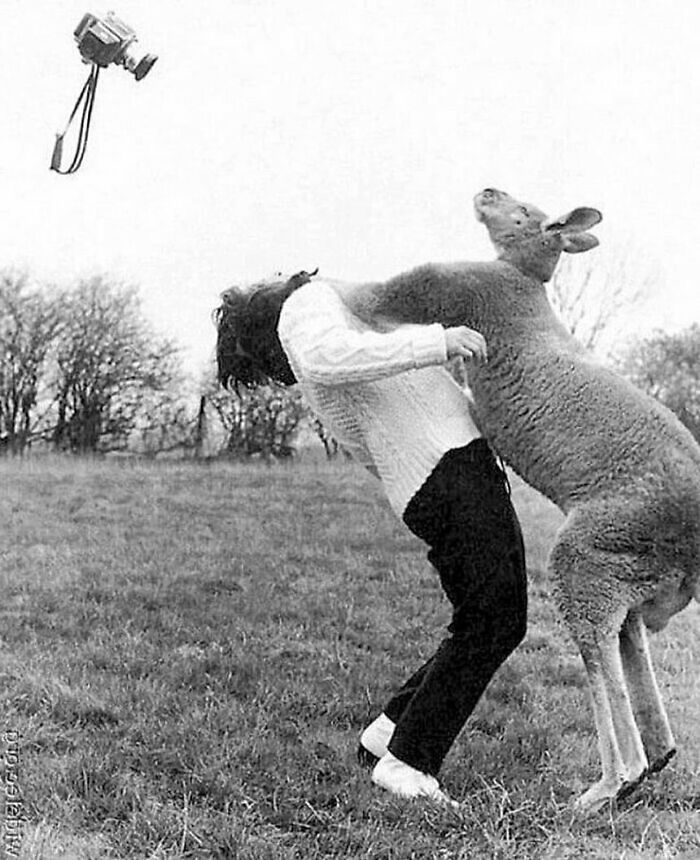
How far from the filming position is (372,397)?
2002mm

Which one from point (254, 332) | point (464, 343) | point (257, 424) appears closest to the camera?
point (464, 343)

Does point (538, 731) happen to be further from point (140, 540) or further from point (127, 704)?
point (140, 540)

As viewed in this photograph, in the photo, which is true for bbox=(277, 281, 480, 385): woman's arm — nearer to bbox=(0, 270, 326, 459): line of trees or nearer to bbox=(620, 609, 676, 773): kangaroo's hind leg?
bbox=(620, 609, 676, 773): kangaroo's hind leg

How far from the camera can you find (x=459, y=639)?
78.7 inches

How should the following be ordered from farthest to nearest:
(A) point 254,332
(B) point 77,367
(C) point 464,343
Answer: (B) point 77,367
(A) point 254,332
(C) point 464,343

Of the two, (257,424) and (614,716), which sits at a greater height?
(257,424)

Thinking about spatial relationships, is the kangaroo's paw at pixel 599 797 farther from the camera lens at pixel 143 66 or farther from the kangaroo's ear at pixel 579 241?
the camera lens at pixel 143 66

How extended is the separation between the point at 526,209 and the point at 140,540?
9.68 ft

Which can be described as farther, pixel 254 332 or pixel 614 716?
pixel 254 332

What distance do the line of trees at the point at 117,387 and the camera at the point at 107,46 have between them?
2.98 m

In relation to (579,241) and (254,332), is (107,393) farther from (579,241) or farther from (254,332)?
(579,241)

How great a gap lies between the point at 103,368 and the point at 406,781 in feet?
11.9

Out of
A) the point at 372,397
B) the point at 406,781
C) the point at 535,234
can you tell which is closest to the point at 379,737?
the point at 406,781

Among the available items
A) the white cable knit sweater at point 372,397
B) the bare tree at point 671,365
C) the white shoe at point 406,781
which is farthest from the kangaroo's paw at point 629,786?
the bare tree at point 671,365
